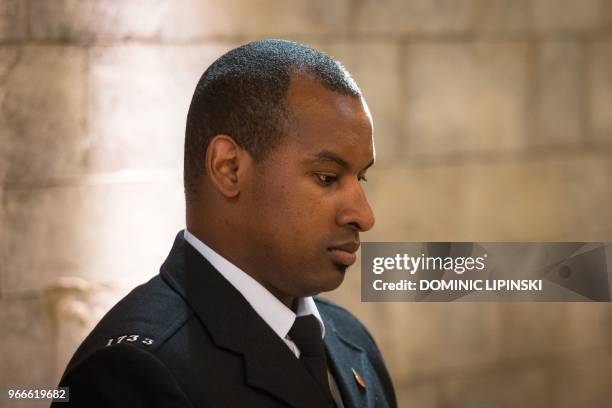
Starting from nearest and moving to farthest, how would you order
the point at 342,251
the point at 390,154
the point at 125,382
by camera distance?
the point at 125,382
the point at 342,251
the point at 390,154

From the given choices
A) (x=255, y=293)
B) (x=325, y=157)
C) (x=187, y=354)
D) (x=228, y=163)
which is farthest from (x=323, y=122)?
(x=187, y=354)

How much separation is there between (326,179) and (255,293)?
214 millimetres

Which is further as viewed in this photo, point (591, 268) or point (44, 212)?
point (44, 212)

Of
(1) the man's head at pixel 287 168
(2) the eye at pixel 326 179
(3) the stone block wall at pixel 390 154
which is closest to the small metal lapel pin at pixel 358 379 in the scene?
Result: (1) the man's head at pixel 287 168

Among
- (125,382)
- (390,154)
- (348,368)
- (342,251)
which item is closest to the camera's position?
(125,382)

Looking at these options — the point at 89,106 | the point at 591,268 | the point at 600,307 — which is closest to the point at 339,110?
the point at 591,268

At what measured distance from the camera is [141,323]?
54.1 inches

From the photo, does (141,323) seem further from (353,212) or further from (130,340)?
(353,212)

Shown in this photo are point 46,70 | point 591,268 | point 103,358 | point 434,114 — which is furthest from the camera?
point 434,114

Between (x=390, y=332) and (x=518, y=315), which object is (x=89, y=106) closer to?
(x=390, y=332)

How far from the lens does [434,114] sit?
9.84 ft

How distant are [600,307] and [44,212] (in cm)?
202

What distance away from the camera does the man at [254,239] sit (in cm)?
136

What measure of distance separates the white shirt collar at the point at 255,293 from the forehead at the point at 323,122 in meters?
0.22
